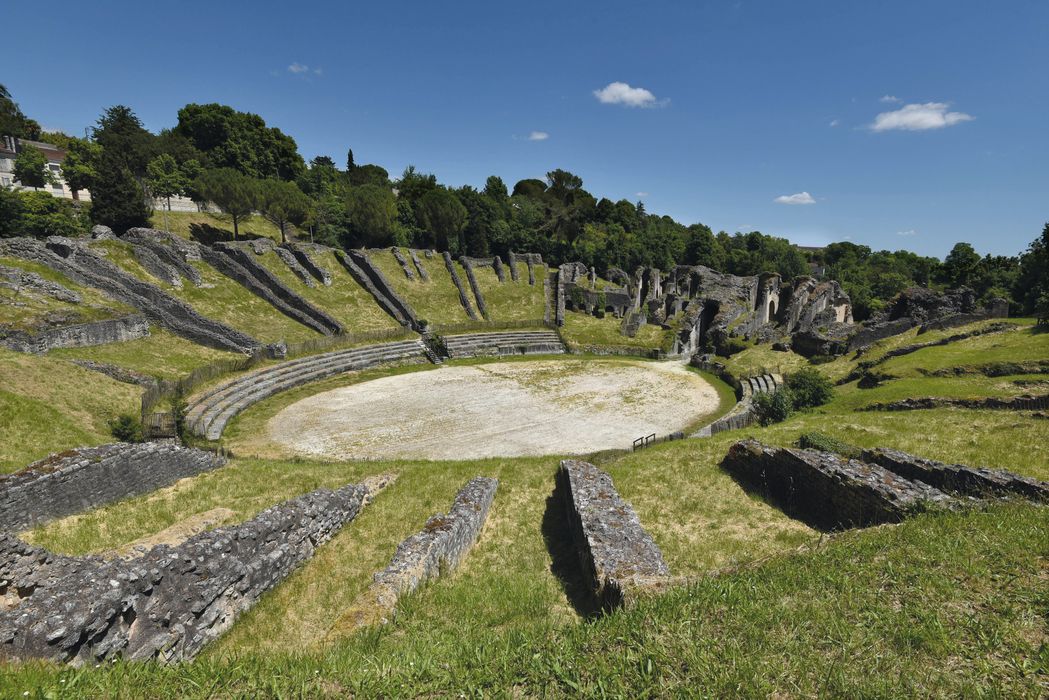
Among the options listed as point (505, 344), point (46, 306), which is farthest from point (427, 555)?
point (505, 344)

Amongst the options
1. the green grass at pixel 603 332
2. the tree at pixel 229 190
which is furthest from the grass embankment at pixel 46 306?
the green grass at pixel 603 332

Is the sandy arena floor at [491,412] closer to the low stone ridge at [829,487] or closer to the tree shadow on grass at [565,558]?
the tree shadow on grass at [565,558]

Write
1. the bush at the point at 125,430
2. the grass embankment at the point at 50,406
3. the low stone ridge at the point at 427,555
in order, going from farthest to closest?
the bush at the point at 125,430, the grass embankment at the point at 50,406, the low stone ridge at the point at 427,555

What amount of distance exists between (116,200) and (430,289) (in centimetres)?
2727

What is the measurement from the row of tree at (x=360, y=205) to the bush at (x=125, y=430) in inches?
1350

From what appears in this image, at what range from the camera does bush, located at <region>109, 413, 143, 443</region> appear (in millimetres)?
15195

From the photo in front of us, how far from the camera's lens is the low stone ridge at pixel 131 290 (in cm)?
2622

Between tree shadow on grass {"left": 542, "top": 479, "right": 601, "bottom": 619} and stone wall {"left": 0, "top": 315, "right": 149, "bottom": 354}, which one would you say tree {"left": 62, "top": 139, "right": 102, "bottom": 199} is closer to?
stone wall {"left": 0, "top": 315, "right": 149, "bottom": 354}

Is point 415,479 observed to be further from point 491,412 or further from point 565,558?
point 491,412

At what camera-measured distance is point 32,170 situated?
51375 millimetres

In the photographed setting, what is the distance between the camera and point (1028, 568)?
5.93 metres

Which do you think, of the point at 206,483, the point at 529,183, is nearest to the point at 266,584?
the point at 206,483

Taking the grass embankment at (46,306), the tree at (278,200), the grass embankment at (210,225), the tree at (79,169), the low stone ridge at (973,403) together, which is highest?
the tree at (79,169)

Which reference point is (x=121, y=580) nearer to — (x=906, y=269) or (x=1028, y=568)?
(x=1028, y=568)
